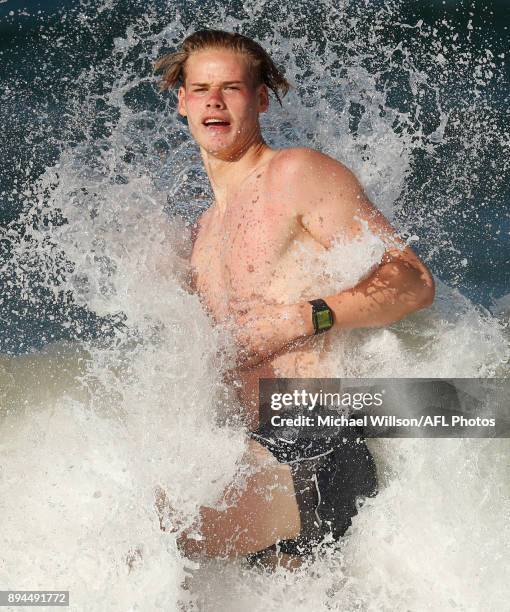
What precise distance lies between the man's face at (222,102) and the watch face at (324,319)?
2.34 feet

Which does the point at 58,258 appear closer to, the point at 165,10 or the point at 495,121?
the point at 165,10

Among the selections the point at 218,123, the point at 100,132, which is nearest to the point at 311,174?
the point at 218,123

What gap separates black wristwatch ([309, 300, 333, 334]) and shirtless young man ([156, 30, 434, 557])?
15mm

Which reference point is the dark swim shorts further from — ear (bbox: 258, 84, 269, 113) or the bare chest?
ear (bbox: 258, 84, 269, 113)

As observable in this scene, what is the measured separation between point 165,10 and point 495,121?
243cm

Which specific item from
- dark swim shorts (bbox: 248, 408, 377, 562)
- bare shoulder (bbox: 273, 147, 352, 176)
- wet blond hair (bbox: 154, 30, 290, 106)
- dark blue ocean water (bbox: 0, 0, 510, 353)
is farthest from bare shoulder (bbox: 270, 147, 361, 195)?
dark blue ocean water (bbox: 0, 0, 510, 353)

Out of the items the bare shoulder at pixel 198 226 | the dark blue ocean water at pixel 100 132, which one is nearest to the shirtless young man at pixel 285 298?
the bare shoulder at pixel 198 226

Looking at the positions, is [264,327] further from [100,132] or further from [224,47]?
[100,132]

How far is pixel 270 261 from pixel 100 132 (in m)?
3.45

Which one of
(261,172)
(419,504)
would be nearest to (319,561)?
(419,504)

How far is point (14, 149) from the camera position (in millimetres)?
5812

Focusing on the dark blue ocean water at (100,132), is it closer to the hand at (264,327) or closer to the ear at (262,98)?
the ear at (262,98)

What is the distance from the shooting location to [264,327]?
274 centimetres

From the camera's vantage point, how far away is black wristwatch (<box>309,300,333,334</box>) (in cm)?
266
